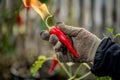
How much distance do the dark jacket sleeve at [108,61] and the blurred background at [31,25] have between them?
79.8 inches

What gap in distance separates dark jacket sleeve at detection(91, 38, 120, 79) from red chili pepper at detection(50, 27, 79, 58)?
5.2 inches

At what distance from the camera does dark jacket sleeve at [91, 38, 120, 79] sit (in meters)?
1.96

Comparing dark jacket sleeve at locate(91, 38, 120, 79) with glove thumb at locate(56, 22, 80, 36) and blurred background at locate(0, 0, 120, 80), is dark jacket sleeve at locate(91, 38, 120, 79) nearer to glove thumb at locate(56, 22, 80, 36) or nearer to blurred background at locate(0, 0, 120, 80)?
glove thumb at locate(56, 22, 80, 36)

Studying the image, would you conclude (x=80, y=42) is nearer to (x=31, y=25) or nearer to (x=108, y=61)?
(x=108, y=61)

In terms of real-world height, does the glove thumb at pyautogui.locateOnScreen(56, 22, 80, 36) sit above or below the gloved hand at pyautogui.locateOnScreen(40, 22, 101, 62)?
above

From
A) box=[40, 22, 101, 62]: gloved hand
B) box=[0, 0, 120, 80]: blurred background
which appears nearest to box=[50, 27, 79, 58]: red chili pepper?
box=[40, 22, 101, 62]: gloved hand

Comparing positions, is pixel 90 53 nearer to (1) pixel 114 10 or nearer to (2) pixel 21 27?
(2) pixel 21 27

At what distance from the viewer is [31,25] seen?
5.90 m

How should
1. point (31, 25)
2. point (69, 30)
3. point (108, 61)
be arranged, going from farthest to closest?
point (31, 25) < point (69, 30) < point (108, 61)

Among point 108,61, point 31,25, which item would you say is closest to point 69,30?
point 108,61

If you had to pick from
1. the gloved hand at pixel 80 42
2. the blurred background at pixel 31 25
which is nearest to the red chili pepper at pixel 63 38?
the gloved hand at pixel 80 42

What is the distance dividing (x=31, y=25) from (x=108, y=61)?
3993mm

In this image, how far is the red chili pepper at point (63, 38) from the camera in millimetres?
2045

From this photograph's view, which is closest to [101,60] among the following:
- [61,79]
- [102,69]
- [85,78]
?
[102,69]
